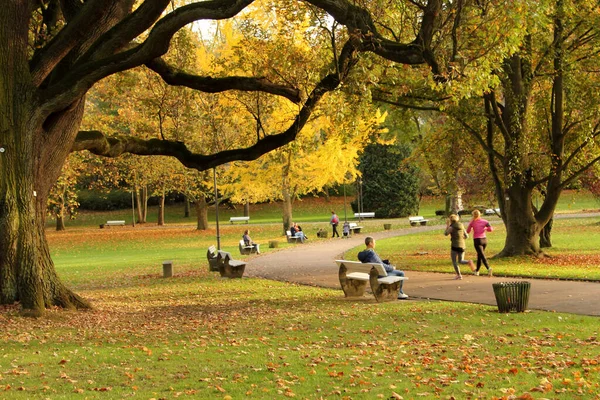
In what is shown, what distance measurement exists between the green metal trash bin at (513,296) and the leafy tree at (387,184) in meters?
47.6

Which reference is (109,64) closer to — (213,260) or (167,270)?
(167,270)

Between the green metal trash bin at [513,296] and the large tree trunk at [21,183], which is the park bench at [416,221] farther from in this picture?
the large tree trunk at [21,183]

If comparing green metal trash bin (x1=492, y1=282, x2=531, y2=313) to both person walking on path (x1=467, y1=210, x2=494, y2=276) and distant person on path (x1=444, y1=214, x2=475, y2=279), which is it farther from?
person walking on path (x1=467, y1=210, x2=494, y2=276)

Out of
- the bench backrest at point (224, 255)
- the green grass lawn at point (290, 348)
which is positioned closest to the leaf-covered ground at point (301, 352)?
the green grass lawn at point (290, 348)

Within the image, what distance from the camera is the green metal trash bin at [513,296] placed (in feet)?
41.9

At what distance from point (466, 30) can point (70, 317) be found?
970 cm

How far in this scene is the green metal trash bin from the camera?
12766mm

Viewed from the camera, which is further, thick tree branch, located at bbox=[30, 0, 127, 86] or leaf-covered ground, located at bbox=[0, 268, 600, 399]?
thick tree branch, located at bbox=[30, 0, 127, 86]

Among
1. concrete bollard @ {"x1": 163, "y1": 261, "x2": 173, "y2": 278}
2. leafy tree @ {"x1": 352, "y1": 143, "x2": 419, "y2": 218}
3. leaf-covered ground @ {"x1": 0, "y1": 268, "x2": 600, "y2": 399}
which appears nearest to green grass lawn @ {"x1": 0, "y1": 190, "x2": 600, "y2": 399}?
leaf-covered ground @ {"x1": 0, "y1": 268, "x2": 600, "y2": 399}

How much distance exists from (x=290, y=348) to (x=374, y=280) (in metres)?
5.37

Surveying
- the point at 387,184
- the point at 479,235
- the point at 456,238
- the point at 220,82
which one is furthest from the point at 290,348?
the point at 387,184

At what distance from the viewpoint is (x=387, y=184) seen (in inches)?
2408

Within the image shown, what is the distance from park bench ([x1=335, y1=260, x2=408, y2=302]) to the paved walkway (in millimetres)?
711

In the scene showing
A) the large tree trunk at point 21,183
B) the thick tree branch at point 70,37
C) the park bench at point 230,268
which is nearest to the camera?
the large tree trunk at point 21,183
